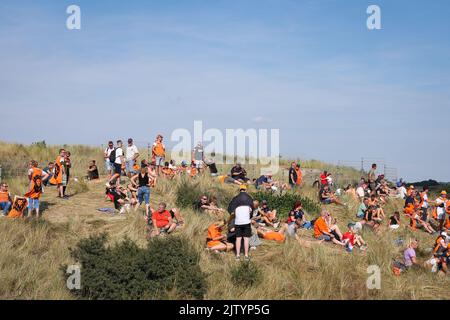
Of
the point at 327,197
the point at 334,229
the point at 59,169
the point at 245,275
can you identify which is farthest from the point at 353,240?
the point at 59,169

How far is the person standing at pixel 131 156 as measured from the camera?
21.9 m

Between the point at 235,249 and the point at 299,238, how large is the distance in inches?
108

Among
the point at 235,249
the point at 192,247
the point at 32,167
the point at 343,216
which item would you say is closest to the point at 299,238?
the point at 235,249

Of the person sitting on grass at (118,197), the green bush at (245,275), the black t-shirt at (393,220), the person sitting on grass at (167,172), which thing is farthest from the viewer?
the person sitting on grass at (167,172)

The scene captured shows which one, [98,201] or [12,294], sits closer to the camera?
[12,294]

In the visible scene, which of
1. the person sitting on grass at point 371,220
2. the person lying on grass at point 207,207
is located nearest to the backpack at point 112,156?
the person lying on grass at point 207,207

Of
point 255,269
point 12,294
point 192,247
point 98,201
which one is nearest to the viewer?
point 12,294

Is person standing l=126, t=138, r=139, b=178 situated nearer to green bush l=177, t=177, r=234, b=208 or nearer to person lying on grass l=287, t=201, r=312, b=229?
green bush l=177, t=177, r=234, b=208

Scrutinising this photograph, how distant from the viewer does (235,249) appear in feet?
51.6

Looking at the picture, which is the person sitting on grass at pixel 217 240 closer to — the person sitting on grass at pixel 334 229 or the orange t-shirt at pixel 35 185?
the person sitting on grass at pixel 334 229

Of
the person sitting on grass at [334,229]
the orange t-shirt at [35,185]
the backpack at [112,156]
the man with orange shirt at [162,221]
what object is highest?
the backpack at [112,156]

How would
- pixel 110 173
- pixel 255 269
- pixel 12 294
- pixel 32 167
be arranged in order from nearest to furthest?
pixel 12 294 < pixel 255 269 < pixel 32 167 < pixel 110 173
